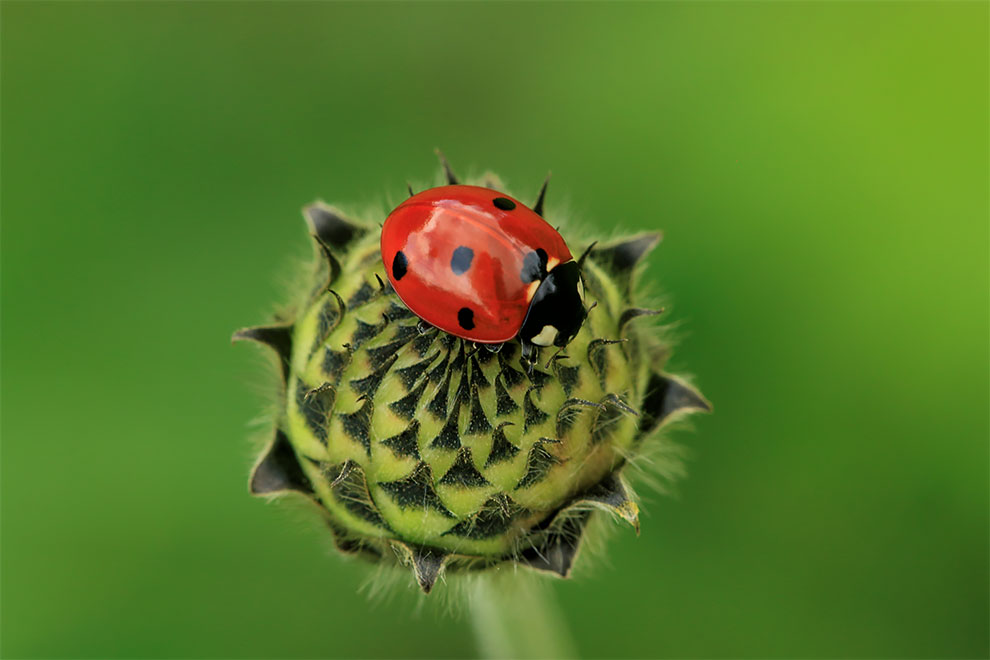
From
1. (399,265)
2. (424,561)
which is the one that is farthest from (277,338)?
(424,561)

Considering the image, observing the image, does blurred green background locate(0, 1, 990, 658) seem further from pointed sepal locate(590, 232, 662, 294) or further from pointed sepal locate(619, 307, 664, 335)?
pointed sepal locate(619, 307, 664, 335)

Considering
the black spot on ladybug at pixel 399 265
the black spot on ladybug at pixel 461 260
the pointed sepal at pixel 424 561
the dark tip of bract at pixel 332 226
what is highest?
the dark tip of bract at pixel 332 226

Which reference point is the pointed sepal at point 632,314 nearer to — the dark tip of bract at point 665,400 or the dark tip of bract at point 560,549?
the dark tip of bract at point 665,400

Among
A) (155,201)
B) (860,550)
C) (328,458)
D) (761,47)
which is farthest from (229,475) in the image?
(761,47)

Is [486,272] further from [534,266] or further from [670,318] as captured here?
[670,318]

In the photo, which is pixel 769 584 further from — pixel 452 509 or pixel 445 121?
pixel 445 121

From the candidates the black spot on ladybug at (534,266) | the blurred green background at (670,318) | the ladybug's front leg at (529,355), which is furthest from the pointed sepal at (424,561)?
the blurred green background at (670,318)
